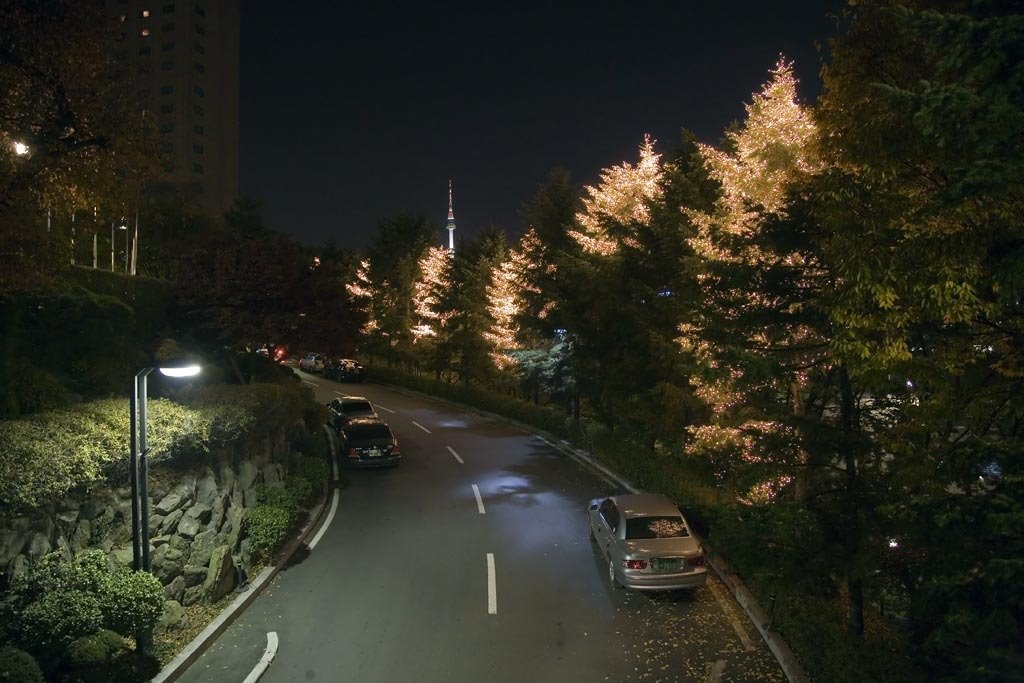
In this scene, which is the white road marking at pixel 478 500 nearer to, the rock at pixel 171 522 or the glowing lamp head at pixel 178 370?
the rock at pixel 171 522

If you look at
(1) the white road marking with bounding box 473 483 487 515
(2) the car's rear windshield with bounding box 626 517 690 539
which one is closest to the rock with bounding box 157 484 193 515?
(1) the white road marking with bounding box 473 483 487 515

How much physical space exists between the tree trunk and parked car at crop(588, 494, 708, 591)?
2.72 metres

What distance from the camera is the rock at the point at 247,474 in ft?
51.9

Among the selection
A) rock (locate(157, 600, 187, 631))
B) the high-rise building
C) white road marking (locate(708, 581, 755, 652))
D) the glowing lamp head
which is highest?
the high-rise building

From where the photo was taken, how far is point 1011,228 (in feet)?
20.2

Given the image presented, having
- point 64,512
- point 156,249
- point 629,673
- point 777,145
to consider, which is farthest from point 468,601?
point 156,249

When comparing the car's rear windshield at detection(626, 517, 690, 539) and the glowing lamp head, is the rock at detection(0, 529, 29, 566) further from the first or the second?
the car's rear windshield at detection(626, 517, 690, 539)

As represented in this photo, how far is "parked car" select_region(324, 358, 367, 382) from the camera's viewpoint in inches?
1934

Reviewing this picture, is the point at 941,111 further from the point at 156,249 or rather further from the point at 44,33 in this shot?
the point at 156,249

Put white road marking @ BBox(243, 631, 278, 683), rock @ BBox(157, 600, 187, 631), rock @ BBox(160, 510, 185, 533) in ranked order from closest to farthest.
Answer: white road marking @ BBox(243, 631, 278, 683), rock @ BBox(157, 600, 187, 631), rock @ BBox(160, 510, 185, 533)

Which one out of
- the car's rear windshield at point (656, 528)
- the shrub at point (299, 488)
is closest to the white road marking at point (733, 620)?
the car's rear windshield at point (656, 528)

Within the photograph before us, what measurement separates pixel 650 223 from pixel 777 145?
8516 millimetres

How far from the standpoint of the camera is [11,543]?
8961 millimetres

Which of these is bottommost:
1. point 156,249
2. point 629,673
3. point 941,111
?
point 629,673
